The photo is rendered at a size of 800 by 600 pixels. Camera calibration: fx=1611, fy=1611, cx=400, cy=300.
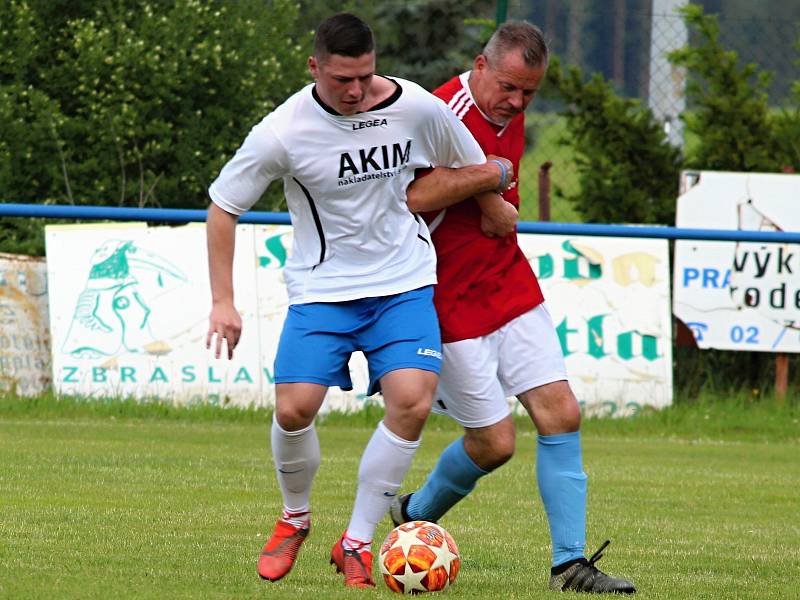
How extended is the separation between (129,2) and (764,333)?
6.57 meters

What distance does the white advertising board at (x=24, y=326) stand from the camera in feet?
40.1

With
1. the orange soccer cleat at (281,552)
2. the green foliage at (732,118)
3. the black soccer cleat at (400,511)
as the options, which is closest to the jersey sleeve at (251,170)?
the orange soccer cleat at (281,552)

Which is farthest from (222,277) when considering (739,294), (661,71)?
(661,71)

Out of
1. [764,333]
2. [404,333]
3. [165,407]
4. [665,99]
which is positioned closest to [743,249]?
[764,333]

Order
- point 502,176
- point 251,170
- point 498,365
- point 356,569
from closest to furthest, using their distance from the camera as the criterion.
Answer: point 356,569
point 251,170
point 502,176
point 498,365

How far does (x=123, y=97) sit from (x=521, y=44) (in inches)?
Answer: 360

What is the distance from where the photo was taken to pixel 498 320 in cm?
624

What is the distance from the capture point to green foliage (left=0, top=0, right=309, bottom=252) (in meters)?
14.6

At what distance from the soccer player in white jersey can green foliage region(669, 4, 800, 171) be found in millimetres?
9184

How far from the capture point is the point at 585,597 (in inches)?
216

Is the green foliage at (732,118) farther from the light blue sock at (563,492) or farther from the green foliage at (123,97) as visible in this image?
the light blue sock at (563,492)

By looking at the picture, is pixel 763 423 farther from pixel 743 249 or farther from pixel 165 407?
pixel 165 407

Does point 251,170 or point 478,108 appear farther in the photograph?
point 478,108

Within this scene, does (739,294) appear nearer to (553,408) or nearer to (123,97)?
(123,97)
